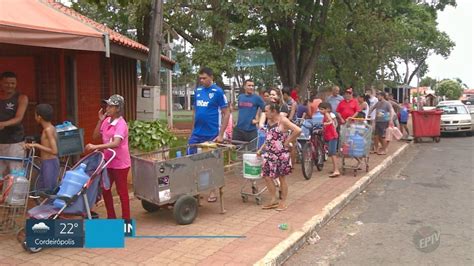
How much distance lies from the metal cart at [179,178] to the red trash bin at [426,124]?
12.8m

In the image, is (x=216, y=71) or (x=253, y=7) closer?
(x=253, y=7)

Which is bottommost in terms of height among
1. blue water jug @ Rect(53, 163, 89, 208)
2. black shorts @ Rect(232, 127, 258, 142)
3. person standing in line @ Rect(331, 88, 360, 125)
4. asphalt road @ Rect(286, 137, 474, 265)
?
asphalt road @ Rect(286, 137, 474, 265)

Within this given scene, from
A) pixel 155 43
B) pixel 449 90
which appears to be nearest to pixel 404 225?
pixel 155 43

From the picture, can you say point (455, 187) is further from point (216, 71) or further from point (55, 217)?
point (55, 217)

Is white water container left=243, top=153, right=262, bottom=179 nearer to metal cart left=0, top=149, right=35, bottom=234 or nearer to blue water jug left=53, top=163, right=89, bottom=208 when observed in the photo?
blue water jug left=53, top=163, right=89, bottom=208

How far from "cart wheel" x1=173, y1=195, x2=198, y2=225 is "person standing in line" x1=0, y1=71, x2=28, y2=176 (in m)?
1.97

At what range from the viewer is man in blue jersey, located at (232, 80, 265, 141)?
8.74 metres

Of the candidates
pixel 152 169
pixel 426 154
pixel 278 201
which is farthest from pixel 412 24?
pixel 152 169

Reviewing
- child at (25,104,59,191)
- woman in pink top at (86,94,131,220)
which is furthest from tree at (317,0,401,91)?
child at (25,104,59,191)

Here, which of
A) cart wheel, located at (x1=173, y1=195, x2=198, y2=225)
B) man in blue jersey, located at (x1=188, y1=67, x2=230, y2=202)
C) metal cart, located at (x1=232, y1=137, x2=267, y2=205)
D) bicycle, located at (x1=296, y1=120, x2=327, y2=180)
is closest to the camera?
cart wheel, located at (x1=173, y1=195, x2=198, y2=225)

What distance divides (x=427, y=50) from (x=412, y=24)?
26597 millimetres

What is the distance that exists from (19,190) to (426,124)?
15.6m

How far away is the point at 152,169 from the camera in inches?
229

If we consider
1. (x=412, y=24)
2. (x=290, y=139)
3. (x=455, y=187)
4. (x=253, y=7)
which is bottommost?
(x=455, y=187)
